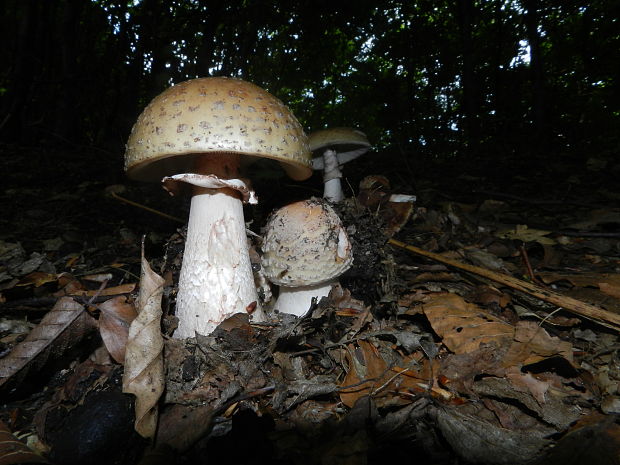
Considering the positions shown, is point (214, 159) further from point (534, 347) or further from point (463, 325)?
point (534, 347)

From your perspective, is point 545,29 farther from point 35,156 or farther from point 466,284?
point 35,156

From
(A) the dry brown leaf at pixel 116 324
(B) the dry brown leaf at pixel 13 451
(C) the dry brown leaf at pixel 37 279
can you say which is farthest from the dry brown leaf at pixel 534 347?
(C) the dry brown leaf at pixel 37 279

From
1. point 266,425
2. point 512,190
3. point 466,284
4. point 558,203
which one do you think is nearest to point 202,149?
point 266,425

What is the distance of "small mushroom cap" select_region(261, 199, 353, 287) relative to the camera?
2473 millimetres

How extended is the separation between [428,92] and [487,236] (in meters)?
10.5

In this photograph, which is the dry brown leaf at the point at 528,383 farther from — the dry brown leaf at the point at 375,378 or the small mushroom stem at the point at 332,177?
the small mushroom stem at the point at 332,177

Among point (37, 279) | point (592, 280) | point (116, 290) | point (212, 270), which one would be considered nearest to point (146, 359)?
point (212, 270)

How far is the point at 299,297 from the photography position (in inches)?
107

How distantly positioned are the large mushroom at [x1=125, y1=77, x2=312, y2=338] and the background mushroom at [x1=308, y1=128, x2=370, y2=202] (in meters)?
1.71

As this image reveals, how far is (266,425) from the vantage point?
67.0 inches

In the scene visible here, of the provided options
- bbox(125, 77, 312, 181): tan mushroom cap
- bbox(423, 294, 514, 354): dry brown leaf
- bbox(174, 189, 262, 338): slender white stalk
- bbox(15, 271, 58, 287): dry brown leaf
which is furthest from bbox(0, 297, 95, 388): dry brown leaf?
bbox(423, 294, 514, 354): dry brown leaf

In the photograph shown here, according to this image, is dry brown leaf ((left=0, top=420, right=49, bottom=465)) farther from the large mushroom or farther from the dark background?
the dark background

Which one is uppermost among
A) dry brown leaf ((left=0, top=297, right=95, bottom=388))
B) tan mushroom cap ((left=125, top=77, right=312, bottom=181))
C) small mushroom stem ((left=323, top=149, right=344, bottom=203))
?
tan mushroom cap ((left=125, top=77, right=312, bottom=181))

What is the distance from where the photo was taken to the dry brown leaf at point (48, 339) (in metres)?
1.82
